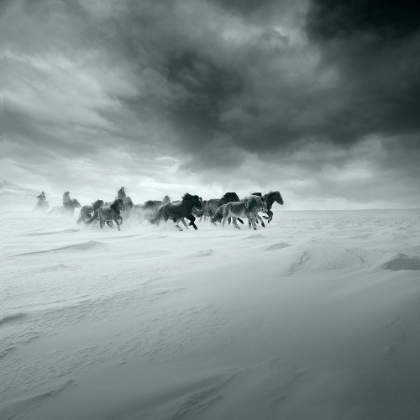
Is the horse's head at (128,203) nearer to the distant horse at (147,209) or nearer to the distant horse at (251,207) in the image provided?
the distant horse at (147,209)

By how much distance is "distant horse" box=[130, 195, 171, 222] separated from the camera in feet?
56.4

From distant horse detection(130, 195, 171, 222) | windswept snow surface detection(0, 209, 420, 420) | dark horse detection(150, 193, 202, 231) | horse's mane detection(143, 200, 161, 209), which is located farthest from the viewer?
horse's mane detection(143, 200, 161, 209)

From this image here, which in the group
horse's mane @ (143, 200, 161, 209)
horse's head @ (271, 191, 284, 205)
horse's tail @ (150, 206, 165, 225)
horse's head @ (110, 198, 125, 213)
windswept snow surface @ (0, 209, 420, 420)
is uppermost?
horse's head @ (271, 191, 284, 205)

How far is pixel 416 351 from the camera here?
1008 mm

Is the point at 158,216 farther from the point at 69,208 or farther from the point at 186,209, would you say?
the point at 69,208

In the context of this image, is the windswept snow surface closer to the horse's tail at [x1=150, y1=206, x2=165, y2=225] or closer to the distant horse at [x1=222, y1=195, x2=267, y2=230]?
the distant horse at [x1=222, y1=195, x2=267, y2=230]

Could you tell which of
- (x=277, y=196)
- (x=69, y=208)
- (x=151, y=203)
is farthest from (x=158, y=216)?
(x=69, y=208)

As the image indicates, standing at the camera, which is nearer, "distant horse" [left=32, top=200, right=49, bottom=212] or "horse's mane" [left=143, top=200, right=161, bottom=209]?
"horse's mane" [left=143, top=200, right=161, bottom=209]

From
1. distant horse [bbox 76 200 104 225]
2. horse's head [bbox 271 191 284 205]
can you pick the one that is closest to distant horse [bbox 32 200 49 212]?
distant horse [bbox 76 200 104 225]

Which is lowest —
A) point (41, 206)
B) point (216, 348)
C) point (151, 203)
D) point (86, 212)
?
point (216, 348)

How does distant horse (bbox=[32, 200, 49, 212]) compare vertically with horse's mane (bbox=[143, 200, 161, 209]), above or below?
above

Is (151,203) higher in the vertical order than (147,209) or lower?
higher

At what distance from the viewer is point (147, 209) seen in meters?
17.6

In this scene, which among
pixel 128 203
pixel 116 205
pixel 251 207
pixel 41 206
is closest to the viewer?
pixel 251 207
